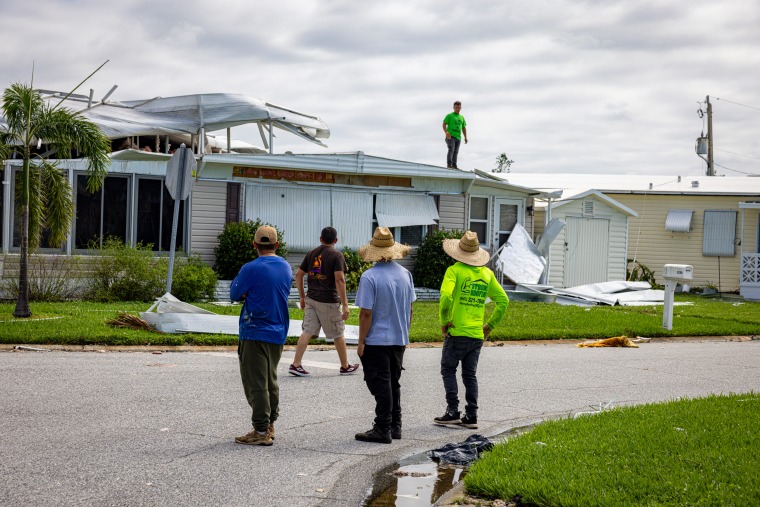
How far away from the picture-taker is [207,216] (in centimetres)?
2091

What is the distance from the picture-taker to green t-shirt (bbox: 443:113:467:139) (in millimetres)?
24312

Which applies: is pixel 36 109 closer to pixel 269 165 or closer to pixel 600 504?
pixel 269 165

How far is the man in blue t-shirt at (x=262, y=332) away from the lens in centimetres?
722

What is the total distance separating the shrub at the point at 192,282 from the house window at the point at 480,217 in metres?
8.63

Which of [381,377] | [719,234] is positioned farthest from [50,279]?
[719,234]

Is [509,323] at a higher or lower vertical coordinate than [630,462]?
higher

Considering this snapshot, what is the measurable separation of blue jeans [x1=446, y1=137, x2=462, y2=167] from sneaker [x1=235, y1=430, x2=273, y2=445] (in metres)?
17.9

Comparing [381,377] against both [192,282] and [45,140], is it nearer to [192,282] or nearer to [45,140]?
[45,140]

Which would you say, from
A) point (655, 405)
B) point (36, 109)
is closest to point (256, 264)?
point (655, 405)

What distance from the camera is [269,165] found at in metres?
21.1

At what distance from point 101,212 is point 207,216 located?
2376 mm

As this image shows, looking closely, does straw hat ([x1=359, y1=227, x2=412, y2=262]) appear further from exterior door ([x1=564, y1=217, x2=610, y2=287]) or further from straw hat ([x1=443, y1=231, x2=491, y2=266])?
exterior door ([x1=564, y1=217, x2=610, y2=287])

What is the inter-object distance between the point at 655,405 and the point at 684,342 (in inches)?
326

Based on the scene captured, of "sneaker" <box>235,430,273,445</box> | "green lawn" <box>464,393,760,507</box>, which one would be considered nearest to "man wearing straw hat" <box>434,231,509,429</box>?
"green lawn" <box>464,393,760,507</box>
